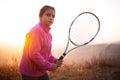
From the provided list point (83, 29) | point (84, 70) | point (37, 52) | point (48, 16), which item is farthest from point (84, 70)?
point (37, 52)

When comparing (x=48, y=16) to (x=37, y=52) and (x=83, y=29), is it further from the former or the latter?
(x=83, y=29)

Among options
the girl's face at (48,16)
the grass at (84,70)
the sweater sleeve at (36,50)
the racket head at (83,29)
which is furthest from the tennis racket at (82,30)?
the grass at (84,70)

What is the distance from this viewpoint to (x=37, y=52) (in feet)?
10.5

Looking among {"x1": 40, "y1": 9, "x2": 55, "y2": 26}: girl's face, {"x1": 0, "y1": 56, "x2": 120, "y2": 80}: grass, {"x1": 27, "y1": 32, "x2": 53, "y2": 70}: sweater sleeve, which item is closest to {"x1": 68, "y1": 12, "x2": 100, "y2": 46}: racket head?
{"x1": 40, "y1": 9, "x2": 55, "y2": 26}: girl's face

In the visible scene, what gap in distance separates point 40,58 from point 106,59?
345cm

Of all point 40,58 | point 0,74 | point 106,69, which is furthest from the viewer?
point 106,69

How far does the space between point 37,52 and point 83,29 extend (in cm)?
107

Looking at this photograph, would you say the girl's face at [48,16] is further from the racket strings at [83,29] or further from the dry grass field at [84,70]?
the dry grass field at [84,70]

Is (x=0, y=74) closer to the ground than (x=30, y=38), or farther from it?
closer to the ground

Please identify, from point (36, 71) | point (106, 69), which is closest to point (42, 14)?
point (36, 71)

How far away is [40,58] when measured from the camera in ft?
10.5

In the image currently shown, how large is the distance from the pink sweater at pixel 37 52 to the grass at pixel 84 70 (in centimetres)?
236

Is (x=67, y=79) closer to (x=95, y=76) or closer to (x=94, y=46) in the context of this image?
(x=95, y=76)

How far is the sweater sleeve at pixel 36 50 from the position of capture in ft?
10.4
